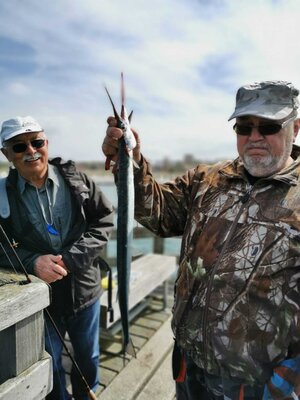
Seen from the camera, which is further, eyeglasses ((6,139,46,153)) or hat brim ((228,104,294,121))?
eyeglasses ((6,139,46,153))

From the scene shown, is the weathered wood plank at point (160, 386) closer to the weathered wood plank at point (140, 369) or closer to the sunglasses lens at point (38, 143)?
the weathered wood plank at point (140, 369)

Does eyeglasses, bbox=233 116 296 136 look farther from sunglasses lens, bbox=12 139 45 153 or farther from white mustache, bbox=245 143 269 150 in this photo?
sunglasses lens, bbox=12 139 45 153

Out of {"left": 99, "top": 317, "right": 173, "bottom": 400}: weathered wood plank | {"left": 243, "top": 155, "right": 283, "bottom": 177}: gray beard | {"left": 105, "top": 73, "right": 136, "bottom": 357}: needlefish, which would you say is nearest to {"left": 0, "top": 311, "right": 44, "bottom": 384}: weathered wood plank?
{"left": 105, "top": 73, "right": 136, "bottom": 357}: needlefish

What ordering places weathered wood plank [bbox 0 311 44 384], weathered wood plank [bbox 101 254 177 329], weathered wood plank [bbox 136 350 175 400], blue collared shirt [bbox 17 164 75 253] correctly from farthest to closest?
weathered wood plank [bbox 101 254 177 329], weathered wood plank [bbox 136 350 175 400], blue collared shirt [bbox 17 164 75 253], weathered wood plank [bbox 0 311 44 384]

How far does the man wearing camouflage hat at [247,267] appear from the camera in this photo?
170 cm

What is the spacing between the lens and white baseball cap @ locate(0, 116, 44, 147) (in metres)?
2.43

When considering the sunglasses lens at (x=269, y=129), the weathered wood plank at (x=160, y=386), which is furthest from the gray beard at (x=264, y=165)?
the weathered wood plank at (x=160, y=386)

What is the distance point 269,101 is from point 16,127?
1650mm

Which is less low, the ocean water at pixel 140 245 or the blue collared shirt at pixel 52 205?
the blue collared shirt at pixel 52 205

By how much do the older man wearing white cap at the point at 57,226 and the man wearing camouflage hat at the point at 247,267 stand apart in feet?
2.47

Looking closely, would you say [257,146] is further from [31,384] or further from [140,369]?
[140,369]

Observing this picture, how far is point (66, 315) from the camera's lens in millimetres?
2635

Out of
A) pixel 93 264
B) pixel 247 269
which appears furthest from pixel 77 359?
pixel 247 269

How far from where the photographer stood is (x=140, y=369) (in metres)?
3.49
